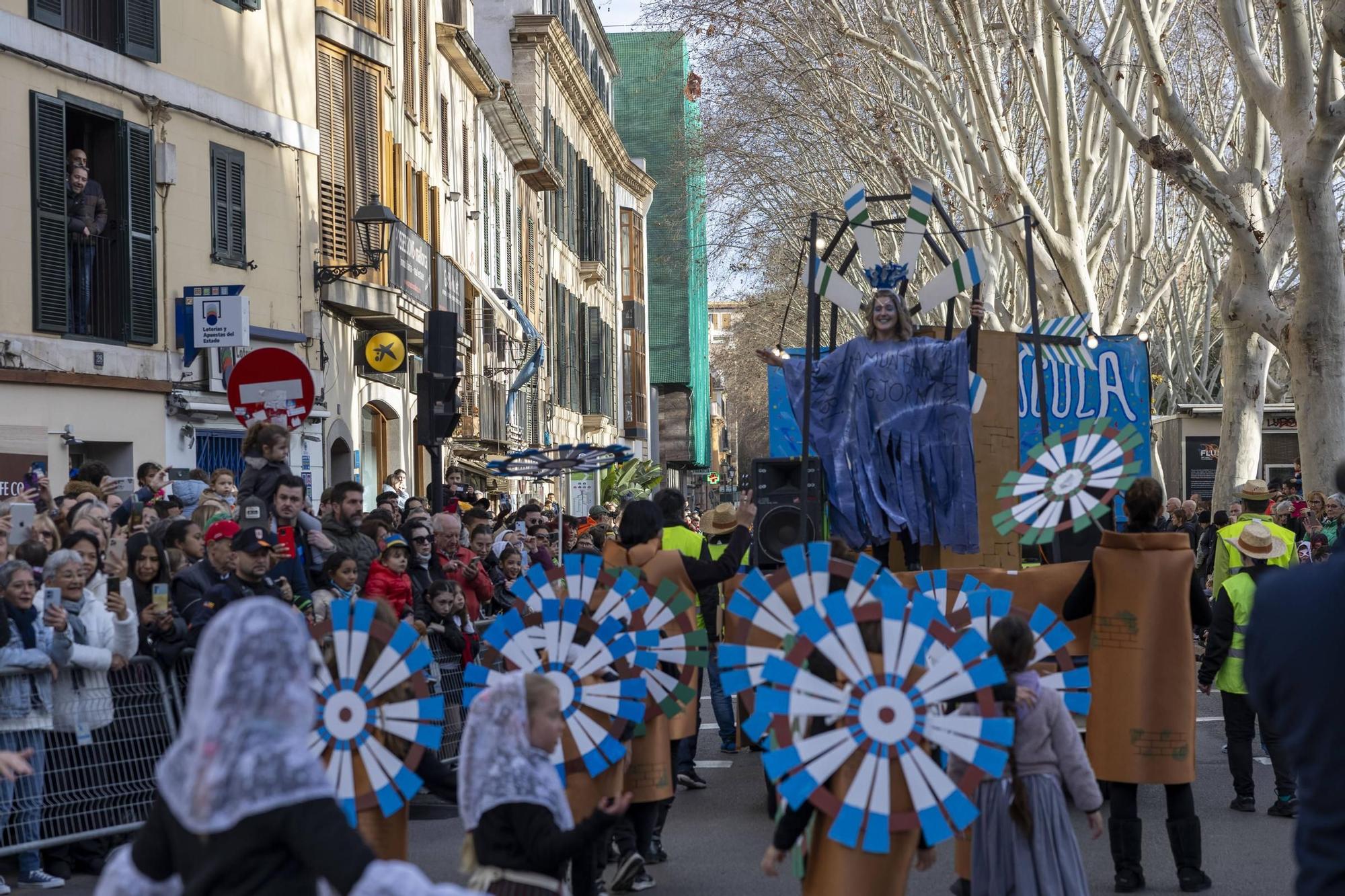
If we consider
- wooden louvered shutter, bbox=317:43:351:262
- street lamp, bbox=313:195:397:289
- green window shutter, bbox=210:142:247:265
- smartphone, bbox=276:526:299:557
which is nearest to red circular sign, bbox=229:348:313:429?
smartphone, bbox=276:526:299:557

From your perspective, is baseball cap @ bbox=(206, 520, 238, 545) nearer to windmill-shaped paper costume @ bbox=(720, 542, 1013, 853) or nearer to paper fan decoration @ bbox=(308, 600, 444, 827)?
paper fan decoration @ bbox=(308, 600, 444, 827)

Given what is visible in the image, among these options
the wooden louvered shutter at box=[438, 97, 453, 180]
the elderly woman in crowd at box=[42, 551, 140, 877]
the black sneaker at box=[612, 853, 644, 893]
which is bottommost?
the black sneaker at box=[612, 853, 644, 893]

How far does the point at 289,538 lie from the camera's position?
10.7 meters

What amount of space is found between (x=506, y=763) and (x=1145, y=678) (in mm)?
4260

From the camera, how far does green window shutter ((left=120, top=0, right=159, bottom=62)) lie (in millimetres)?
18453

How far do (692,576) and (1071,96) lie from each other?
72.7 feet

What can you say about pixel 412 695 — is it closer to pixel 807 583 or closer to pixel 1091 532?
pixel 807 583

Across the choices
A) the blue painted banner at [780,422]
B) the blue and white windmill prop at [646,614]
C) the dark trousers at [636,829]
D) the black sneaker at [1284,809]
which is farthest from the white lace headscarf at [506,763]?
the blue painted banner at [780,422]

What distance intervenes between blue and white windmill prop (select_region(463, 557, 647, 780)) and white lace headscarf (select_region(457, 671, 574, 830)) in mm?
2008

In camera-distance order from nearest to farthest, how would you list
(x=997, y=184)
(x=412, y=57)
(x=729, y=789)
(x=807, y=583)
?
(x=807, y=583), (x=729, y=789), (x=997, y=184), (x=412, y=57)

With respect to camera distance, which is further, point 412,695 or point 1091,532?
point 1091,532

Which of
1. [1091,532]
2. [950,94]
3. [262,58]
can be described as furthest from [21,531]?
[950,94]

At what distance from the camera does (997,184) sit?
23703mm

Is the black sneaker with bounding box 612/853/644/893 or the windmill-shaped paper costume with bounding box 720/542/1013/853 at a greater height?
the windmill-shaped paper costume with bounding box 720/542/1013/853
